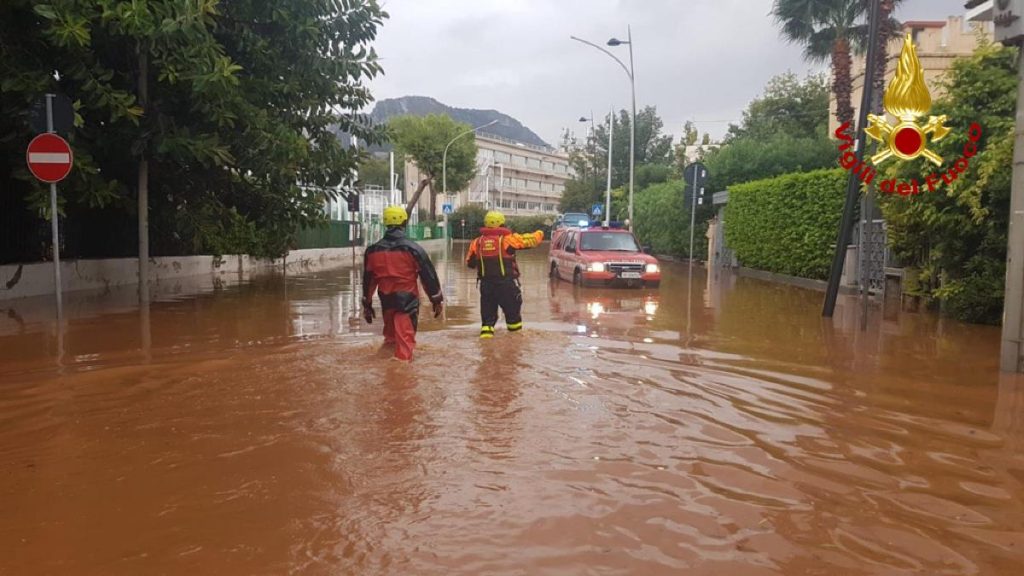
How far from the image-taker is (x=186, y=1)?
402 inches

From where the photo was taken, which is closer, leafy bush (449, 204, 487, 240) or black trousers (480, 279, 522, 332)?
black trousers (480, 279, 522, 332)

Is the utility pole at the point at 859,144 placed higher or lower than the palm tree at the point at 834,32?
lower

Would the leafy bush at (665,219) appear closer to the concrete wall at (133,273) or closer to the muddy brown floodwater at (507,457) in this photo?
the concrete wall at (133,273)

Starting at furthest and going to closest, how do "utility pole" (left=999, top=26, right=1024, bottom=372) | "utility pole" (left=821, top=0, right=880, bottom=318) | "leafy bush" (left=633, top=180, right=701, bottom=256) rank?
"leafy bush" (left=633, top=180, right=701, bottom=256), "utility pole" (left=821, top=0, right=880, bottom=318), "utility pole" (left=999, top=26, right=1024, bottom=372)

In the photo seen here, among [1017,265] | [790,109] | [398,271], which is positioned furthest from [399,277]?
[790,109]

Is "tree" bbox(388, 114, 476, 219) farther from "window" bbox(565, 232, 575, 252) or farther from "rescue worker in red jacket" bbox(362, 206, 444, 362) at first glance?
"rescue worker in red jacket" bbox(362, 206, 444, 362)

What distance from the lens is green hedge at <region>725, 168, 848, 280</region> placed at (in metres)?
18.8

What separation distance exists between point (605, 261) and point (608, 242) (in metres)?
1.42

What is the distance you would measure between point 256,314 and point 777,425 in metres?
9.13

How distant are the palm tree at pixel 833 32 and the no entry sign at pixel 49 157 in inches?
945

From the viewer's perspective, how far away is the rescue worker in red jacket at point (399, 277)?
304 inches

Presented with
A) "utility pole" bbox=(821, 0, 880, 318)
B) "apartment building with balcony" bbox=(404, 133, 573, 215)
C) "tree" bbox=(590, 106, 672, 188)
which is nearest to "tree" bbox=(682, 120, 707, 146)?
"tree" bbox=(590, 106, 672, 188)

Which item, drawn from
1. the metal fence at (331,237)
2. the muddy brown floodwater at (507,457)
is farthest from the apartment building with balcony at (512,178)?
the muddy brown floodwater at (507,457)

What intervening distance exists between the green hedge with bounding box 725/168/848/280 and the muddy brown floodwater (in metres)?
9.54
